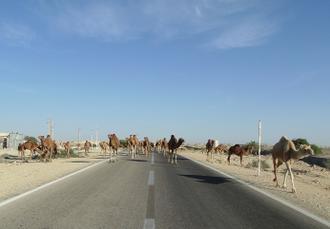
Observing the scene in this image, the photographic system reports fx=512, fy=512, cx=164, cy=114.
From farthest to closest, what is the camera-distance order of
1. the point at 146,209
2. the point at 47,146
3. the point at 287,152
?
the point at 47,146
the point at 287,152
the point at 146,209

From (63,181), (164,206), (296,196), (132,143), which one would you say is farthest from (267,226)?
(132,143)

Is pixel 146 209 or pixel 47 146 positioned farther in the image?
pixel 47 146

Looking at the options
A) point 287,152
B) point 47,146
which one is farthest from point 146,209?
point 47,146

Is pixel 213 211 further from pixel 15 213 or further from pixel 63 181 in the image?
pixel 63 181

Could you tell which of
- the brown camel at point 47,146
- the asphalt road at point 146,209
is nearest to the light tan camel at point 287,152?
the asphalt road at point 146,209

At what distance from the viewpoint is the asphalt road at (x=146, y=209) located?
1005 centimetres

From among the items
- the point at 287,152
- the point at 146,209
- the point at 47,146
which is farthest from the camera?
the point at 47,146

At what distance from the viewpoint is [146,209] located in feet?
38.7

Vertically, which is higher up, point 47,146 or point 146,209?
point 47,146

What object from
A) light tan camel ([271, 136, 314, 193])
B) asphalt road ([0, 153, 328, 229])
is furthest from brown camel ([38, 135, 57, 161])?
light tan camel ([271, 136, 314, 193])

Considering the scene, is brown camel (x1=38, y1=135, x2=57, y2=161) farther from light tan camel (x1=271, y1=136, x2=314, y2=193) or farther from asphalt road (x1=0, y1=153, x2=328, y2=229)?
light tan camel (x1=271, y1=136, x2=314, y2=193)

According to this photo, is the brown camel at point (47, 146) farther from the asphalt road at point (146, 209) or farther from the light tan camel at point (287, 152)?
the light tan camel at point (287, 152)

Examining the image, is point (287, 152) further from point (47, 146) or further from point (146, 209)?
point (47, 146)

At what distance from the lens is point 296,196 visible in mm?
16141
